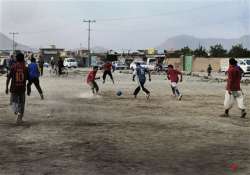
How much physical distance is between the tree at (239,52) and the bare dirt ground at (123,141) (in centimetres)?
6964

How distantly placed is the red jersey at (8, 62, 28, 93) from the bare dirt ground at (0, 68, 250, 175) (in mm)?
829

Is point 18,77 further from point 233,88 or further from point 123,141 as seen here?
point 233,88

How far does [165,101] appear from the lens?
19922 millimetres

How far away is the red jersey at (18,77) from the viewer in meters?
13.0

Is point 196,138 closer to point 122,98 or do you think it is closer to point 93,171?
point 93,171

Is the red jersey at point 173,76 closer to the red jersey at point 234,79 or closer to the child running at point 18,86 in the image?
the red jersey at point 234,79

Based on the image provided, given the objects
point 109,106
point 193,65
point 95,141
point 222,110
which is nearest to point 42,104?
point 109,106

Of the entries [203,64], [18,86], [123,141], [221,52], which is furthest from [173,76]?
[221,52]

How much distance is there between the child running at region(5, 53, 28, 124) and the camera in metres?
12.9

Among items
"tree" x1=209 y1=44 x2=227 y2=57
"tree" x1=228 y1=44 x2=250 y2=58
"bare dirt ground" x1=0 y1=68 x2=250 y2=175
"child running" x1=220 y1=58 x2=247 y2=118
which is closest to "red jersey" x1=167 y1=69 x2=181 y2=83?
"bare dirt ground" x1=0 y1=68 x2=250 y2=175

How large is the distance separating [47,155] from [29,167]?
0.95 meters

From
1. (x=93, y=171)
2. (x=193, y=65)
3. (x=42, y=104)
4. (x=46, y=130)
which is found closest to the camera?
(x=93, y=171)

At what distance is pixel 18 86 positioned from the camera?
12977 mm

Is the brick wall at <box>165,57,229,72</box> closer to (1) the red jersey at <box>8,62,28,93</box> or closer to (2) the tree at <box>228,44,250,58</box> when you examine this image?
(2) the tree at <box>228,44,250,58</box>
